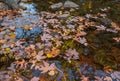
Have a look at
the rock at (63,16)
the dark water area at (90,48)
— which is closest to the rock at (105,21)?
the dark water area at (90,48)

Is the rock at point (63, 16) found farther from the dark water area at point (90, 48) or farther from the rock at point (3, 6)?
the rock at point (3, 6)

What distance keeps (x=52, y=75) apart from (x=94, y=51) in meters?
1.32

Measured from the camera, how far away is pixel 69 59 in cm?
424

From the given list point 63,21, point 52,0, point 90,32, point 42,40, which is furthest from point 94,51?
point 52,0

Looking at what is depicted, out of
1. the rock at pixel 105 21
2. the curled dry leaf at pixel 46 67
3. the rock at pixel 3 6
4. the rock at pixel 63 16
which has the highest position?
the rock at pixel 3 6

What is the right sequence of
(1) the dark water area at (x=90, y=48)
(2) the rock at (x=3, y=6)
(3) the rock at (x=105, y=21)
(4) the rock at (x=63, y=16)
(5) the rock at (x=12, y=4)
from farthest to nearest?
(5) the rock at (x=12, y=4)
(2) the rock at (x=3, y=6)
(4) the rock at (x=63, y=16)
(3) the rock at (x=105, y=21)
(1) the dark water area at (x=90, y=48)

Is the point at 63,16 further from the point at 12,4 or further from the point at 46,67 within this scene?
the point at 46,67

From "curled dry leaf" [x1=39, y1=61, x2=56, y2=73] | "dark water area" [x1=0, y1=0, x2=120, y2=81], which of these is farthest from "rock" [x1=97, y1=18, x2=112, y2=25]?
"curled dry leaf" [x1=39, y1=61, x2=56, y2=73]

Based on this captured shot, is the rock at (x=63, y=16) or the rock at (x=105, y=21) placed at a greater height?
the rock at (x=63, y=16)

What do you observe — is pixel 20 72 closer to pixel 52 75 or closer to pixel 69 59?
pixel 52 75

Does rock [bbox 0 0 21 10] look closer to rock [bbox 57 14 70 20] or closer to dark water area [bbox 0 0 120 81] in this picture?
dark water area [bbox 0 0 120 81]

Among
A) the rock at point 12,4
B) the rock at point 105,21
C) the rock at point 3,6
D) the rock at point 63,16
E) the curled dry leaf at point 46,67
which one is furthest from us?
the rock at point 12,4

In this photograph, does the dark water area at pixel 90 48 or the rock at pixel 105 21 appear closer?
the dark water area at pixel 90 48

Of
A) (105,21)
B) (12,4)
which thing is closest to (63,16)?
(105,21)
